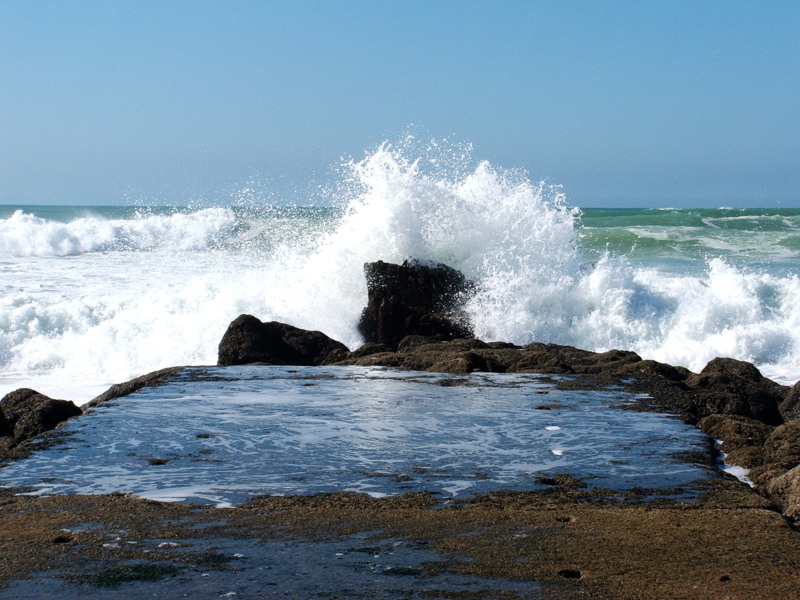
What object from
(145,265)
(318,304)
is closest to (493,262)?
(318,304)

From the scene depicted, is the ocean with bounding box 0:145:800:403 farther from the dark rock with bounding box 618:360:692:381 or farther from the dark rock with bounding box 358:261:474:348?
the dark rock with bounding box 618:360:692:381

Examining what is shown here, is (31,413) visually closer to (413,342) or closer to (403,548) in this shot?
(403,548)

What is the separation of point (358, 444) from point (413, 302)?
6574 mm

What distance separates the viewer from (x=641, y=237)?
30.1 m

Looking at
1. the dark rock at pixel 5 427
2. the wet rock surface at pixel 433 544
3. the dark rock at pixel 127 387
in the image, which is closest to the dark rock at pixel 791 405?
the wet rock surface at pixel 433 544

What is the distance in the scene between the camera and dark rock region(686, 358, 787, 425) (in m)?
6.12

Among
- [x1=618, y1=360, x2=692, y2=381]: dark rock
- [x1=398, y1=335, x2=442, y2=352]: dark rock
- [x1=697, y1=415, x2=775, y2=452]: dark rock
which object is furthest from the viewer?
[x1=398, y1=335, x2=442, y2=352]: dark rock

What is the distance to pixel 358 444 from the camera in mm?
4828

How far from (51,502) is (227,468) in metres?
0.86

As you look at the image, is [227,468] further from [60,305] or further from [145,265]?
[145,265]

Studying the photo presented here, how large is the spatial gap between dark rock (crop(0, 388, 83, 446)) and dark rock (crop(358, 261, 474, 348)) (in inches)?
205

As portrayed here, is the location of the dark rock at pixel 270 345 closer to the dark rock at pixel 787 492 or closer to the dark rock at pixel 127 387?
the dark rock at pixel 127 387

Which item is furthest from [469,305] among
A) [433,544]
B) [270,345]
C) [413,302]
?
[433,544]

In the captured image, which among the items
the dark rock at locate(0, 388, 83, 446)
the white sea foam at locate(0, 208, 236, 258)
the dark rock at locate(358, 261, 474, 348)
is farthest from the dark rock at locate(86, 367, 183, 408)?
the white sea foam at locate(0, 208, 236, 258)
